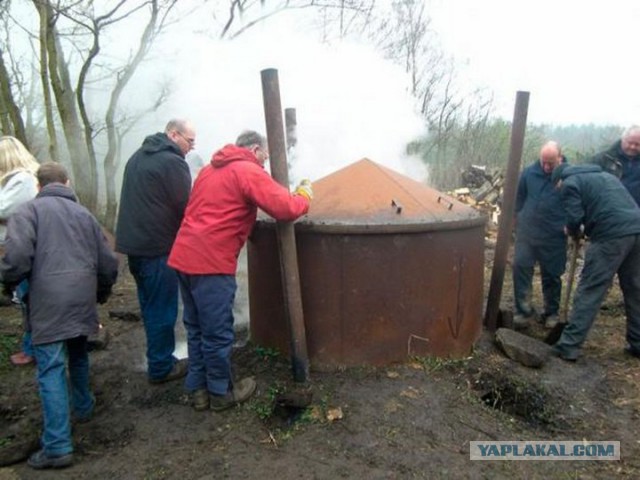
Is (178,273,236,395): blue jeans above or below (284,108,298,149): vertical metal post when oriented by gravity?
below

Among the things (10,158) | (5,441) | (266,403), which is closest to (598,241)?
(266,403)

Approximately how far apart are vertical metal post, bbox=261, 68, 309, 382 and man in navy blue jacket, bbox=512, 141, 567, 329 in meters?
2.75

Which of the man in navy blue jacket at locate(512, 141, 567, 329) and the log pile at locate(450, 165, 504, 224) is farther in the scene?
the log pile at locate(450, 165, 504, 224)

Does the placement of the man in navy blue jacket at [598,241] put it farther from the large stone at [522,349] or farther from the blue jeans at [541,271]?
the blue jeans at [541,271]

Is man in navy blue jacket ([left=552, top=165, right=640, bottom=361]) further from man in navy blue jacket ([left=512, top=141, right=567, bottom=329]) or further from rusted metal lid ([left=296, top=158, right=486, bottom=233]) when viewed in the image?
rusted metal lid ([left=296, top=158, right=486, bottom=233])

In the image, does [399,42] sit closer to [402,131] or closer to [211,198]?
[402,131]

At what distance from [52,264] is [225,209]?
42.1 inches

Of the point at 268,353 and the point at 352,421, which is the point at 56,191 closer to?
the point at 268,353

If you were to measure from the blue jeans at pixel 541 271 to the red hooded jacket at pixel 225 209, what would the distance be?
3.17 metres

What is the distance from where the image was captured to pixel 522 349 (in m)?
4.48

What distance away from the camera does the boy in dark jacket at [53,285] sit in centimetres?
312

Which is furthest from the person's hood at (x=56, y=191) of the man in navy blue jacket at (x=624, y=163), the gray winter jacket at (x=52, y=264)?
the man in navy blue jacket at (x=624, y=163)

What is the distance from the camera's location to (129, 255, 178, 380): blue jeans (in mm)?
3924

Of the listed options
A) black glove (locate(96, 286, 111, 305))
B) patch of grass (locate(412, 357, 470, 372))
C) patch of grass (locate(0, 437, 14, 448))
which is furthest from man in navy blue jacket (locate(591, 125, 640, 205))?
patch of grass (locate(0, 437, 14, 448))
